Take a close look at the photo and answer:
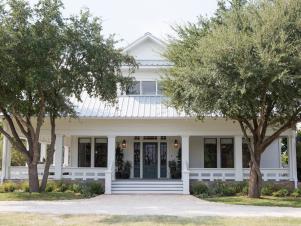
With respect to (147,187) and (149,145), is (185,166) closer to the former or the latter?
(147,187)

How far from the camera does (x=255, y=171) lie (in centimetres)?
2241

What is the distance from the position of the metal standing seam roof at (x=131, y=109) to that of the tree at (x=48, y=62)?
3.35 meters

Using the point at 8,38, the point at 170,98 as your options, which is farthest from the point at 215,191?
the point at 8,38

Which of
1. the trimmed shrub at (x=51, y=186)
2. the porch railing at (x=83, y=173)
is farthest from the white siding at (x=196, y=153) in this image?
the trimmed shrub at (x=51, y=186)

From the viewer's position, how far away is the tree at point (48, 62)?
63.8 ft

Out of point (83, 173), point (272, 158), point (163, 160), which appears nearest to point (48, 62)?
point (83, 173)

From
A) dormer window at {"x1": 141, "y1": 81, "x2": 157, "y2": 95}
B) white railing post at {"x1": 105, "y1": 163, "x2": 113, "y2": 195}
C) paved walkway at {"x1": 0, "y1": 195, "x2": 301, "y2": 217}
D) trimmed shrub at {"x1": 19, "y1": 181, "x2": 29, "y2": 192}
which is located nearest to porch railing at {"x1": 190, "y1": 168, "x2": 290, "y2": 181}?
white railing post at {"x1": 105, "y1": 163, "x2": 113, "y2": 195}

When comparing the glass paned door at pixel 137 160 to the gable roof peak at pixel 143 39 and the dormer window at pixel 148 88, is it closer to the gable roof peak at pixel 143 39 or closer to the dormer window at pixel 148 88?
the dormer window at pixel 148 88

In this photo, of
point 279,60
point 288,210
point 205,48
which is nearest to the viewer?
point 288,210

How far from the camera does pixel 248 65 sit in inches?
732

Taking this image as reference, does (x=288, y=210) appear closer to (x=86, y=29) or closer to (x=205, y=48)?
(x=205, y=48)

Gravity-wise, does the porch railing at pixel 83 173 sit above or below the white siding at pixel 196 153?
below

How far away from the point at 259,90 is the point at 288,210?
5.39 m

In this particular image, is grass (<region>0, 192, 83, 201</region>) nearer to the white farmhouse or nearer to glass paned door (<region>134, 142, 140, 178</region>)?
the white farmhouse
